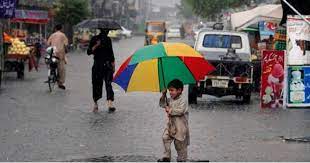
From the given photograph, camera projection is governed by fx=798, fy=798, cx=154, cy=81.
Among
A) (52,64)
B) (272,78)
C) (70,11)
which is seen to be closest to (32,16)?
(70,11)

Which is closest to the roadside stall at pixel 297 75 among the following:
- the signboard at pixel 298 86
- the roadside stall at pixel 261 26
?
the signboard at pixel 298 86

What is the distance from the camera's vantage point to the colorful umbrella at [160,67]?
396 inches

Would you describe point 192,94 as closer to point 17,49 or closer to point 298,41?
point 298,41

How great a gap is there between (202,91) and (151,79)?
9.08 metres

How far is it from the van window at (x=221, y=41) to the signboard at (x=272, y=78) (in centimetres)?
469

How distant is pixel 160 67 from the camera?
33.2ft

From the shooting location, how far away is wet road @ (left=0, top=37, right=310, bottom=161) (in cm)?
1134

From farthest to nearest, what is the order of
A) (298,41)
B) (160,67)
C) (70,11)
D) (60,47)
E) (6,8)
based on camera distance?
(70,11) → (6,8) → (60,47) → (298,41) → (160,67)

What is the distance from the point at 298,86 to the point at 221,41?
6.51m

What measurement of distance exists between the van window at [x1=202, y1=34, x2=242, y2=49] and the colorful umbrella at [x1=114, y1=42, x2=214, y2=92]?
10.7m

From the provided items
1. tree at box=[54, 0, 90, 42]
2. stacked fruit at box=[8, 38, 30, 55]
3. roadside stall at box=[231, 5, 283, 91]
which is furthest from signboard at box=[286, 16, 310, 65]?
tree at box=[54, 0, 90, 42]

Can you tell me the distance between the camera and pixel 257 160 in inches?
424

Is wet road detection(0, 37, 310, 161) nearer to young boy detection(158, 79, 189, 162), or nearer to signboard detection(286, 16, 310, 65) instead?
young boy detection(158, 79, 189, 162)

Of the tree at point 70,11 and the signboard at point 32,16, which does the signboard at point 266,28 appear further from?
the tree at point 70,11
